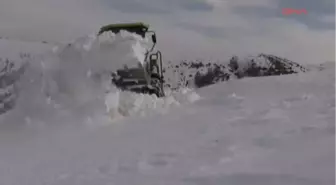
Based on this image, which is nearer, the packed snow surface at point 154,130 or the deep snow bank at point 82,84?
the packed snow surface at point 154,130

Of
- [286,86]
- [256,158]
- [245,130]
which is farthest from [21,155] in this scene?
[286,86]

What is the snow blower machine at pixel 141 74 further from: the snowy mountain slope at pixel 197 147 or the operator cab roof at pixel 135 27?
the snowy mountain slope at pixel 197 147

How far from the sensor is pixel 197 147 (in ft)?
18.3

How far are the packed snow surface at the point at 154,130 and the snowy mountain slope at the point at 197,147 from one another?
0.04 ft

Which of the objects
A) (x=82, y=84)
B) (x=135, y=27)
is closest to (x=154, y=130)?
(x=82, y=84)

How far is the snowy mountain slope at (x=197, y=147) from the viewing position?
14.2 ft

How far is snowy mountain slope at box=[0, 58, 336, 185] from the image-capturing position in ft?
14.2

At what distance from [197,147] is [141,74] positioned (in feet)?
17.1

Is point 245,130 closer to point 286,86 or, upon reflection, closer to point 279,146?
point 279,146

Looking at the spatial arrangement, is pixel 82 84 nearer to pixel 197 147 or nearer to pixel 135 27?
pixel 135 27

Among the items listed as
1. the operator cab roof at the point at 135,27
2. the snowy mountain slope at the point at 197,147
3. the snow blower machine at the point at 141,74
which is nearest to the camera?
the snowy mountain slope at the point at 197,147

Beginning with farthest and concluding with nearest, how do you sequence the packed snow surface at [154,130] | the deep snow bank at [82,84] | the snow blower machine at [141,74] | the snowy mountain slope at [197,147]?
the snow blower machine at [141,74] → the deep snow bank at [82,84] → the packed snow surface at [154,130] → the snowy mountain slope at [197,147]

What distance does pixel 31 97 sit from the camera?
9.35 m

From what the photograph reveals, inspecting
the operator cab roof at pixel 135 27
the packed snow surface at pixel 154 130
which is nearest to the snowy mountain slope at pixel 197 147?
the packed snow surface at pixel 154 130
